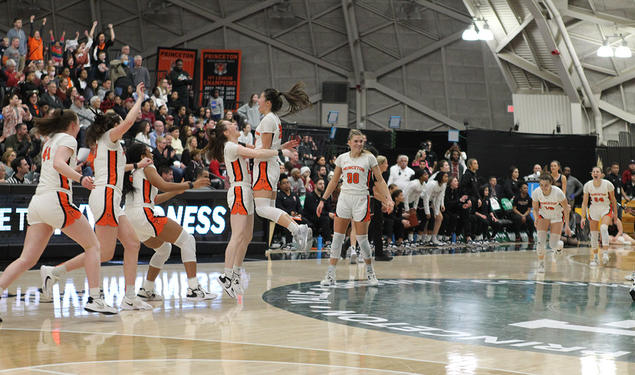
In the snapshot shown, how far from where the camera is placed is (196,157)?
1622 centimetres

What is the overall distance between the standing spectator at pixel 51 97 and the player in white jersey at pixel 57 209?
1040cm

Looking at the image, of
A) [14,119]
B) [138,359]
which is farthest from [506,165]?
[138,359]

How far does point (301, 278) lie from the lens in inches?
439

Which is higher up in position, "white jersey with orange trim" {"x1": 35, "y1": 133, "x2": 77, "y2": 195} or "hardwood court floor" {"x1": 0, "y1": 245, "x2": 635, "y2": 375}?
"white jersey with orange trim" {"x1": 35, "y1": 133, "x2": 77, "y2": 195}

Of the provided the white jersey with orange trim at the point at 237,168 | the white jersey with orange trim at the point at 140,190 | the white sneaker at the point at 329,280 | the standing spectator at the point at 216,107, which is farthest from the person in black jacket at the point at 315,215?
the white jersey with orange trim at the point at 140,190

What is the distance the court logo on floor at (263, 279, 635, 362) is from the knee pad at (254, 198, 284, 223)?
0.93 metres

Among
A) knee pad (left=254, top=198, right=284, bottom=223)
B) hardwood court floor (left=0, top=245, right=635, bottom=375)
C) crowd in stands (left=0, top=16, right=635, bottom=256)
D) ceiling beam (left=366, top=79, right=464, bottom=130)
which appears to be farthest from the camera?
ceiling beam (left=366, top=79, right=464, bottom=130)

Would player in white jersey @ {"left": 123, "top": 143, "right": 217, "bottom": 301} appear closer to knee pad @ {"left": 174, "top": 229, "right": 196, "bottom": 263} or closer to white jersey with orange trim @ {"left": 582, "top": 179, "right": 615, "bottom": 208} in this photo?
knee pad @ {"left": 174, "top": 229, "right": 196, "bottom": 263}

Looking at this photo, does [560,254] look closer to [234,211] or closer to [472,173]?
[472,173]

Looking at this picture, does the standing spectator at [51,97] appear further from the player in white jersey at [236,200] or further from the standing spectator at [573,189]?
the standing spectator at [573,189]

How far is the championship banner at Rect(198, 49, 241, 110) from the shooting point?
31.1m

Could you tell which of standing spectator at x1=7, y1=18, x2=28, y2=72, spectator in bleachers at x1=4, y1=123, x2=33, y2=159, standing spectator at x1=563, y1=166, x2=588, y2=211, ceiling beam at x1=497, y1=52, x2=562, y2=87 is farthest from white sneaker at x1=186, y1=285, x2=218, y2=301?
ceiling beam at x1=497, y1=52, x2=562, y2=87

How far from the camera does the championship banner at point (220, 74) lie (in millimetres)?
31078

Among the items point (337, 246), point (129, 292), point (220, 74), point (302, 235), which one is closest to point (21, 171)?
point (337, 246)
